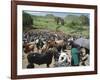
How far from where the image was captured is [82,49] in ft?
6.72

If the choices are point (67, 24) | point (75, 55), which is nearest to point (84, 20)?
point (67, 24)

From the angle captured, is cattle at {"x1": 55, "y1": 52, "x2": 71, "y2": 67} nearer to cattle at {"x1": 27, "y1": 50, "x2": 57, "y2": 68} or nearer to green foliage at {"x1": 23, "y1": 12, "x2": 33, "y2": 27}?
cattle at {"x1": 27, "y1": 50, "x2": 57, "y2": 68}

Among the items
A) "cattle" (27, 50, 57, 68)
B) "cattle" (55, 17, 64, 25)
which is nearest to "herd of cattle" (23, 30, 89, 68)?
"cattle" (27, 50, 57, 68)

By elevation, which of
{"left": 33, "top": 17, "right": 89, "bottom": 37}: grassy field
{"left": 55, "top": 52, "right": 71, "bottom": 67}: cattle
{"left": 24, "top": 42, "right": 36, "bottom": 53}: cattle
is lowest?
{"left": 55, "top": 52, "right": 71, "bottom": 67}: cattle

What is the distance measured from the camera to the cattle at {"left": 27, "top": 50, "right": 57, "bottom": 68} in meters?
1.88

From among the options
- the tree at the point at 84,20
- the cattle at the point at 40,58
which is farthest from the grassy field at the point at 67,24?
the cattle at the point at 40,58

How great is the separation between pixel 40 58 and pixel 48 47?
13cm

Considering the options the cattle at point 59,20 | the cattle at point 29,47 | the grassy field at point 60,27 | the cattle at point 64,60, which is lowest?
the cattle at point 64,60

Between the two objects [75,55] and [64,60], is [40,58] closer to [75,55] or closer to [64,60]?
[64,60]

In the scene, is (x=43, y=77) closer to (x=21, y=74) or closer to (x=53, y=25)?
(x=21, y=74)

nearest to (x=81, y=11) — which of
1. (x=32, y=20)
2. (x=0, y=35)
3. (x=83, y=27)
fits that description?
(x=83, y=27)

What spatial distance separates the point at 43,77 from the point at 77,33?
0.53 meters

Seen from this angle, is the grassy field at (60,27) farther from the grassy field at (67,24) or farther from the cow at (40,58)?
the cow at (40,58)

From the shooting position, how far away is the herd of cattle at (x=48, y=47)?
188 cm
